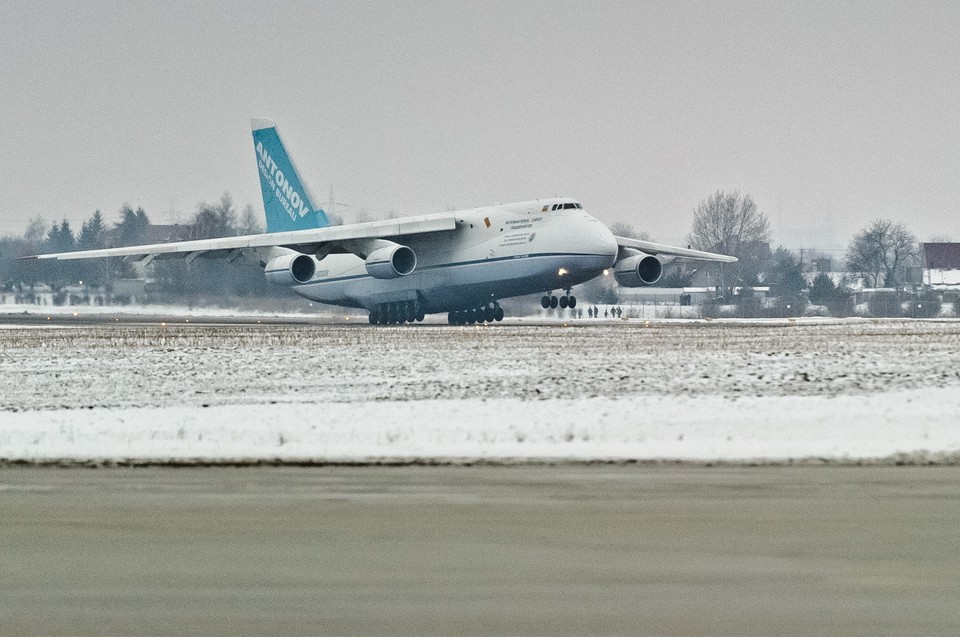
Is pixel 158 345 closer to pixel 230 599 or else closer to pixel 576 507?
pixel 576 507

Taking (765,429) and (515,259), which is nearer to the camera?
(765,429)

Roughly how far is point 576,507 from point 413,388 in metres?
9.30

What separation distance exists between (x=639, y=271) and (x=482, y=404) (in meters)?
32.3

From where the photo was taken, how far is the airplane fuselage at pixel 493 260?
140ft

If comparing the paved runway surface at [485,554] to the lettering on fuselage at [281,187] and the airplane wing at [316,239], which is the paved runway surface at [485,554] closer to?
the airplane wing at [316,239]

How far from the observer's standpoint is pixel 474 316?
4803 centimetres

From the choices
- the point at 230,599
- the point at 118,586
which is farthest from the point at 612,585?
the point at 118,586

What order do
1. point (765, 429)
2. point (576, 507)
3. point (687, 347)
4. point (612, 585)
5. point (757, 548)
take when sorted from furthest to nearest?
point (687, 347) → point (765, 429) → point (576, 507) → point (757, 548) → point (612, 585)

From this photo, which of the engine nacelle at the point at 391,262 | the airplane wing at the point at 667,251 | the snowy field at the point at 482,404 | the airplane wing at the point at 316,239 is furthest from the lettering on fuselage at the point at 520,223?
the snowy field at the point at 482,404

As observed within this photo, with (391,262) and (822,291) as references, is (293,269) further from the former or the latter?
(822,291)

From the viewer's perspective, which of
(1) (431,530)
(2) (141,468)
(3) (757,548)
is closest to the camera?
(3) (757,548)

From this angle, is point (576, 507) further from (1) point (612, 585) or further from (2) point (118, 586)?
(2) point (118, 586)

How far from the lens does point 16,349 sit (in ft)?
89.0

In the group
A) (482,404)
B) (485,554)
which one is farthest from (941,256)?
(485,554)
